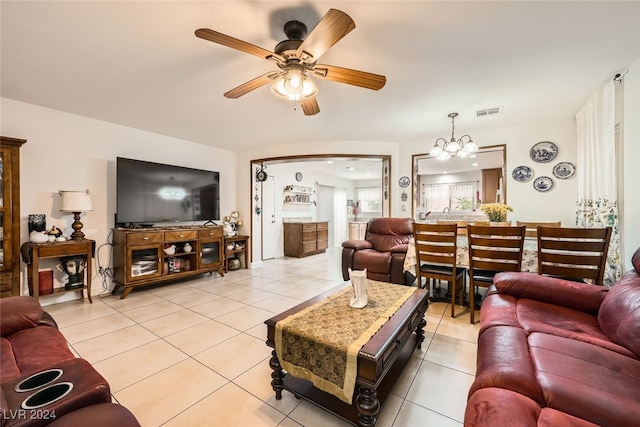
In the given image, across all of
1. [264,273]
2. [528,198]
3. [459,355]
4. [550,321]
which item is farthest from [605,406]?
[264,273]

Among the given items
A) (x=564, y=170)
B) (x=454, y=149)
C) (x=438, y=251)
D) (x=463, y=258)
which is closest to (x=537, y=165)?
(x=564, y=170)

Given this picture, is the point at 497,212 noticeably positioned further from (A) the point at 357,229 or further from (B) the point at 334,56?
(A) the point at 357,229

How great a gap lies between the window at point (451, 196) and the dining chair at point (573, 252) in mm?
4394

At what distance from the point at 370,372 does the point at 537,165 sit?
13.1ft

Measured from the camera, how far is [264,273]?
4.75 m

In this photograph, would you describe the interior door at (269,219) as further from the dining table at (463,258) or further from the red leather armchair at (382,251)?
the dining table at (463,258)

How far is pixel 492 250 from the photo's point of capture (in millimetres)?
2451

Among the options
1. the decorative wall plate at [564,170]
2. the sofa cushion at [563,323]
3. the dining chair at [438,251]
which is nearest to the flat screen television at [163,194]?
the dining chair at [438,251]

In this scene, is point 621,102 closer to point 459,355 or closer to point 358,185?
point 459,355

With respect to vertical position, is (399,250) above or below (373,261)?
above

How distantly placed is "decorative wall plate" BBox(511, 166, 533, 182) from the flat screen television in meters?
4.70

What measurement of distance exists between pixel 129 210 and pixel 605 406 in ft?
14.6

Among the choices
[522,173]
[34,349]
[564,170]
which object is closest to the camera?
[34,349]

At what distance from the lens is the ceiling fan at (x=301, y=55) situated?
1394mm
